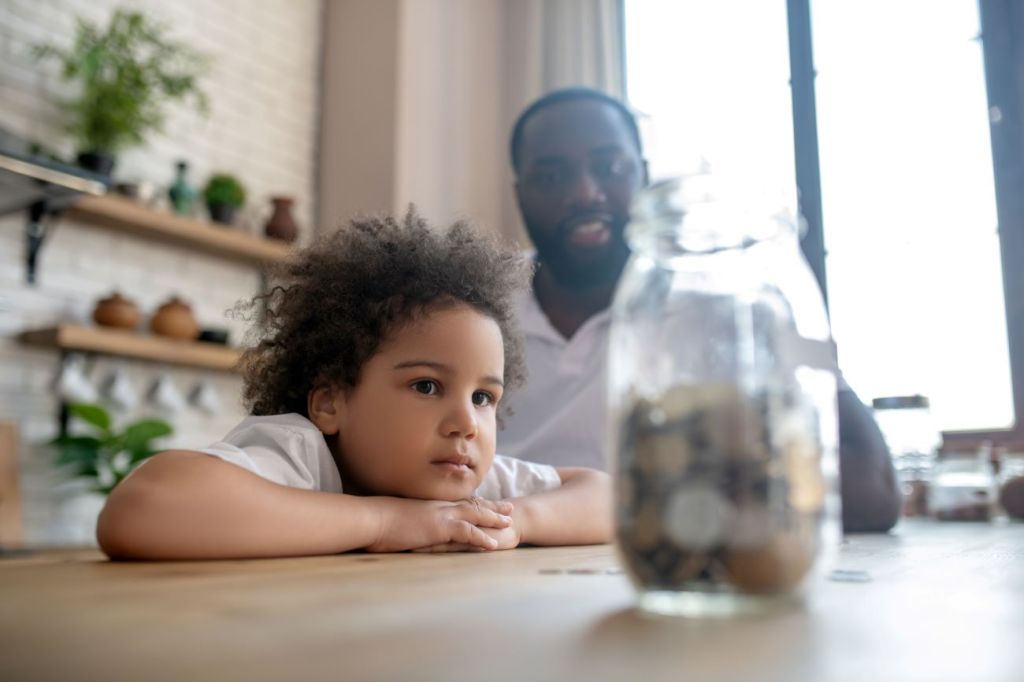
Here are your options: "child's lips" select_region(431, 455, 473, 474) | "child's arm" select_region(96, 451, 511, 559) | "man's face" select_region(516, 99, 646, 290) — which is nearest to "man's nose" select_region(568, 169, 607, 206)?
"man's face" select_region(516, 99, 646, 290)

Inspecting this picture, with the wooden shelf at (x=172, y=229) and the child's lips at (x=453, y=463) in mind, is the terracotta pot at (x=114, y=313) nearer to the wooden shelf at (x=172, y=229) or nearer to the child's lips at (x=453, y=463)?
the wooden shelf at (x=172, y=229)

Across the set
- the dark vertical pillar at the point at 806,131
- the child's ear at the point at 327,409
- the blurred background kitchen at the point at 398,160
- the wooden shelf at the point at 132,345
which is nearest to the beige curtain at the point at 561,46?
the blurred background kitchen at the point at 398,160

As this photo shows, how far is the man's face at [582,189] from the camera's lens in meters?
2.07

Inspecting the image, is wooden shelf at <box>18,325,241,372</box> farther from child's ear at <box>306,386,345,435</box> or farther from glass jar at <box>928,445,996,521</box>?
glass jar at <box>928,445,996,521</box>

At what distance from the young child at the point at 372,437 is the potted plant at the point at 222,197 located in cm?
205

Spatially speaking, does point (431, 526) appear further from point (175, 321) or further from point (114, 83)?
point (114, 83)

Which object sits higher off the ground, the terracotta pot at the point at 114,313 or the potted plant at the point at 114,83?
the potted plant at the point at 114,83

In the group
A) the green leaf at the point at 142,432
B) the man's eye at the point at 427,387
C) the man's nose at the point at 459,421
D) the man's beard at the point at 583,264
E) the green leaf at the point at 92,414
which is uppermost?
the man's beard at the point at 583,264

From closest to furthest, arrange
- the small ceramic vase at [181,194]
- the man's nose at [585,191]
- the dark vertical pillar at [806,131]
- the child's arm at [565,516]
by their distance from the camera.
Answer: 1. the child's arm at [565,516]
2. the man's nose at [585,191]
3. the small ceramic vase at [181,194]
4. the dark vertical pillar at [806,131]

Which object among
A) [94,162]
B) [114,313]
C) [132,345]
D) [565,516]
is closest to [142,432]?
[132,345]

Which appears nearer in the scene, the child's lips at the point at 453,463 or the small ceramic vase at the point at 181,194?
the child's lips at the point at 453,463

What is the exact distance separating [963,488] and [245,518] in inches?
61.0

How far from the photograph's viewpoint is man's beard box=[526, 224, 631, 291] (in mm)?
2082

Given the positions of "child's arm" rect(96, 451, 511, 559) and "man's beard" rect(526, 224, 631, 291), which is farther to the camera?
"man's beard" rect(526, 224, 631, 291)
